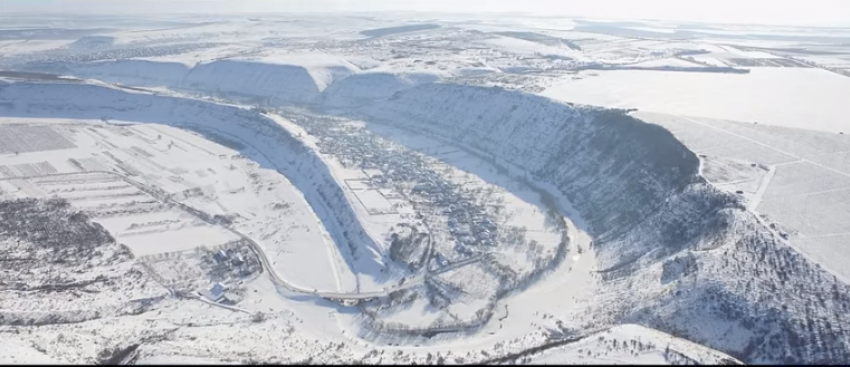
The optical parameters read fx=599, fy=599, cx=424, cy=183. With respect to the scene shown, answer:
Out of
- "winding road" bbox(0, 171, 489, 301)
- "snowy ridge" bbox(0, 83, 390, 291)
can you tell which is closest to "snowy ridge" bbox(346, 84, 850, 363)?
"winding road" bbox(0, 171, 489, 301)

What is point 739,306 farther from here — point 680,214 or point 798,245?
point 680,214

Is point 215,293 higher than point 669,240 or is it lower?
lower

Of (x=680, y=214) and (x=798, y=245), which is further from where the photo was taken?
(x=680, y=214)

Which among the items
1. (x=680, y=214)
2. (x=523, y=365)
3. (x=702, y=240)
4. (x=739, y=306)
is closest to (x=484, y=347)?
(x=523, y=365)

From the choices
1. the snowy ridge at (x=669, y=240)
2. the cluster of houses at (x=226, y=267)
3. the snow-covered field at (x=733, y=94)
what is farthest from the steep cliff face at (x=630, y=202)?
the snow-covered field at (x=733, y=94)

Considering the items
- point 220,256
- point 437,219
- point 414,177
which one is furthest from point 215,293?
point 414,177

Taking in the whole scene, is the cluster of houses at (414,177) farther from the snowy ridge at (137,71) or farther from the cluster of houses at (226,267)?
the snowy ridge at (137,71)

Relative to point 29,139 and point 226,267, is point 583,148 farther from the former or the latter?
point 29,139
